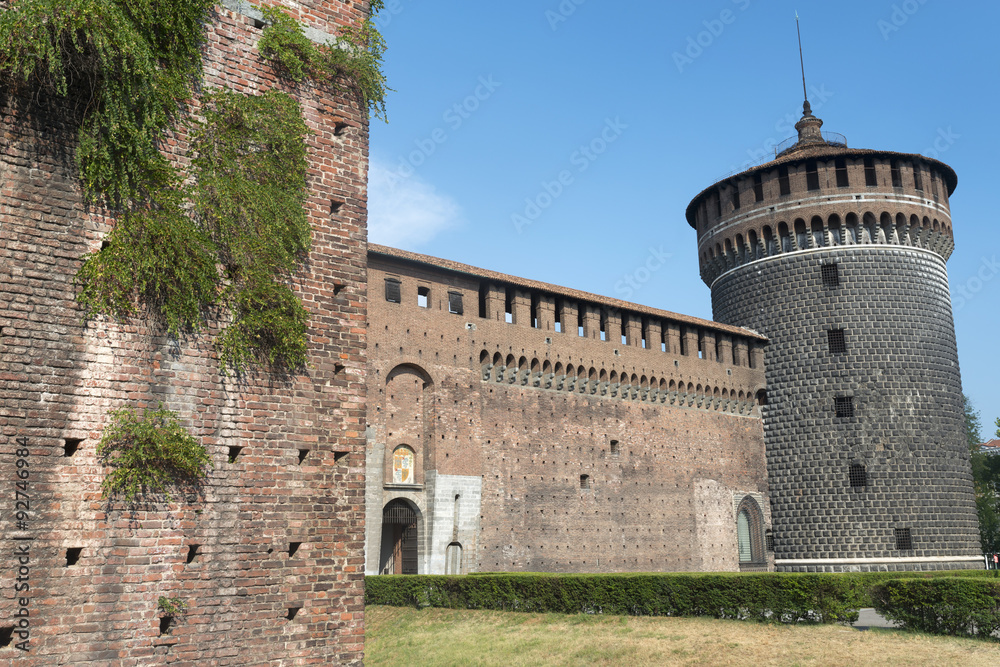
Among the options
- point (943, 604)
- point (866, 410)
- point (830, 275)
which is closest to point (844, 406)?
point (866, 410)

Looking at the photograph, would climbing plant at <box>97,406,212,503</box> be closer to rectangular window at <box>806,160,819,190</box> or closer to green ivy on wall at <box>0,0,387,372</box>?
green ivy on wall at <box>0,0,387,372</box>

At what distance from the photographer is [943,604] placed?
514 inches

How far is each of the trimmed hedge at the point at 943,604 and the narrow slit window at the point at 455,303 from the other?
13079 millimetres

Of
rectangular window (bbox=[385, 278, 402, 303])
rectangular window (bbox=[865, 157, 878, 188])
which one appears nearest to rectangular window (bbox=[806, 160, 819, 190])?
rectangular window (bbox=[865, 157, 878, 188])

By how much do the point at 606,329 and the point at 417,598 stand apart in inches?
450

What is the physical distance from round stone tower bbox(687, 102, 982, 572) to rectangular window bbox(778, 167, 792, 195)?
35mm

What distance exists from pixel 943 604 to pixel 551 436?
1328 centimetres

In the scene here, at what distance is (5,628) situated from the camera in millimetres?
5789

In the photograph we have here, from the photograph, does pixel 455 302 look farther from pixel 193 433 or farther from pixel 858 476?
pixel 193 433

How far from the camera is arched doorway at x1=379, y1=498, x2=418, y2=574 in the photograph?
22.1 m

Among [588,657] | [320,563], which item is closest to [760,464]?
[588,657]

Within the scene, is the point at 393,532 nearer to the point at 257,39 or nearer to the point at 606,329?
the point at 606,329

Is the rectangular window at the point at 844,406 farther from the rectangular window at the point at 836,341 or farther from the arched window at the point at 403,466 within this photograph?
the arched window at the point at 403,466

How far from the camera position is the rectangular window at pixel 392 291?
22156mm
